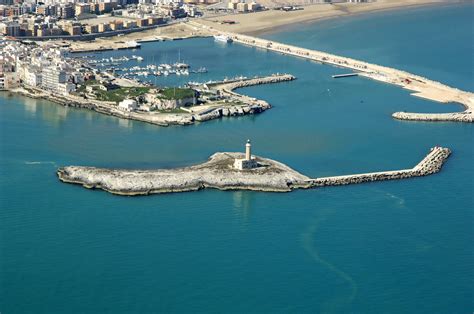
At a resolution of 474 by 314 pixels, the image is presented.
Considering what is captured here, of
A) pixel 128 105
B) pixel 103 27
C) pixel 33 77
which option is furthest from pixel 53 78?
pixel 103 27

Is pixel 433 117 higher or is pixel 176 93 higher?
pixel 176 93

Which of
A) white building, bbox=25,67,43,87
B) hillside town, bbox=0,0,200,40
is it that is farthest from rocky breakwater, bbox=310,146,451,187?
hillside town, bbox=0,0,200,40

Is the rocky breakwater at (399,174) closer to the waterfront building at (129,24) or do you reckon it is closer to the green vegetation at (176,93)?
the green vegetation at (176,93)

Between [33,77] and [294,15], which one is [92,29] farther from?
[294,15]

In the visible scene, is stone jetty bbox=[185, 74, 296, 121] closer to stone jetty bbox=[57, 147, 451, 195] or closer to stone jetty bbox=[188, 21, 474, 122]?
stone jetty bbox=[188, 21, 474, 122]

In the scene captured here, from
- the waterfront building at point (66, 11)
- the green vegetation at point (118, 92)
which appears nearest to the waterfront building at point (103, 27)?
the waterfront building at point (66, 11)

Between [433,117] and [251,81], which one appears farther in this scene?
[251,81]

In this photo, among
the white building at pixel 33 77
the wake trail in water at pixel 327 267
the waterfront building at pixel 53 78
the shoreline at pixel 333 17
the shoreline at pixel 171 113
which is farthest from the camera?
the shoreline at pixel 333 17
